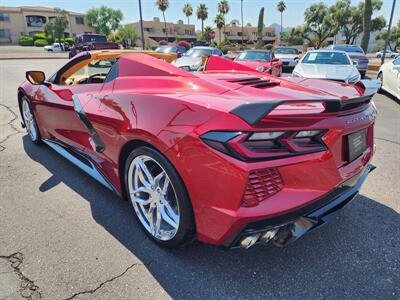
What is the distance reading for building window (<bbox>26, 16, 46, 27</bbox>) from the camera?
7564 cm

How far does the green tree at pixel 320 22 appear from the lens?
5138cm

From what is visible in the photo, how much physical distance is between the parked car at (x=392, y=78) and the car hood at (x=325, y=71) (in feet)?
3.64

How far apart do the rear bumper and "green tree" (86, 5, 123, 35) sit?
86.7m

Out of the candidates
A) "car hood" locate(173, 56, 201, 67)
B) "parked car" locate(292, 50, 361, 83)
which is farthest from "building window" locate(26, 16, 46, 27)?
"parked car" locate(292, 50, 361, 83)

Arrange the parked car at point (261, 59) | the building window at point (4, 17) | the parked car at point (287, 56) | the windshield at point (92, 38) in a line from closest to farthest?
the parked car at point (261, 59)
the parked car at point (287, 56)
the windshield at point (92, 38)
the building window at point (4, 17)

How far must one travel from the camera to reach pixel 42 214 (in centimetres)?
285

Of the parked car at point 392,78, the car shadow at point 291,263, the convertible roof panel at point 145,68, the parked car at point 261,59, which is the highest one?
the convertible roof panel at point 145,68

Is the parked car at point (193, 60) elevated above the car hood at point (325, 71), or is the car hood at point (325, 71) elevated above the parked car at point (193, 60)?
the parked car at point (193, 60)

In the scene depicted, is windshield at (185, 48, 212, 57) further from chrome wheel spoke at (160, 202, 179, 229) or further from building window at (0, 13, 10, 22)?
building window at (0, 13, 10, 22)

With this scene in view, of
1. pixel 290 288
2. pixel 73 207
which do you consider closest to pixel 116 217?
pixel 73 207

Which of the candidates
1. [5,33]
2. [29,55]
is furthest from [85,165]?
[5,33]

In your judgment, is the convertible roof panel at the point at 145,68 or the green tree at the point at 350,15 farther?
the green tree at the point at 350,15

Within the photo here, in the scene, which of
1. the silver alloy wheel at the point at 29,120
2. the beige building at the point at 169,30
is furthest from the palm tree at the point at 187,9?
the silver alloy wheel at the point at 29,120

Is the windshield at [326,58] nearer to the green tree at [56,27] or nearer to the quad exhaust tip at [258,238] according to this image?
the quad exhaust tip at [258,238]
